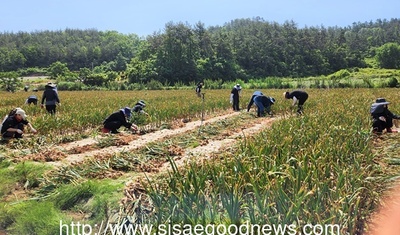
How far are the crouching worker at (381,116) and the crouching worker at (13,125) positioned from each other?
8.01 m

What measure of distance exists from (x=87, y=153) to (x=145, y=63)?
165 feet

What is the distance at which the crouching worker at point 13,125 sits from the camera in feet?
26.2

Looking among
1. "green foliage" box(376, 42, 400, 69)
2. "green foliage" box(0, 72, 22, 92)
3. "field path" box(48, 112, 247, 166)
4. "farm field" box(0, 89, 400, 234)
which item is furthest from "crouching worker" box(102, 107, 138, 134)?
"green foliage" box(376, 42, 400, 69)

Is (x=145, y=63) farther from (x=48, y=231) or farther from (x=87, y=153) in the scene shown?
(x=48, y=231)

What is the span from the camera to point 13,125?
8133 millimetres

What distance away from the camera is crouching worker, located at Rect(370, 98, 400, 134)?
7875 mm

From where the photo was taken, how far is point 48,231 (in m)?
3.64

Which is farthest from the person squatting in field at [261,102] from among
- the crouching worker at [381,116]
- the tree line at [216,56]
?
the tree line at [216,56]

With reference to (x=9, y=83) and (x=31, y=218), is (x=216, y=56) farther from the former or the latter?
(x=31, y=218)

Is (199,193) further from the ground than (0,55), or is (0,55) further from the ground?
(0,55)

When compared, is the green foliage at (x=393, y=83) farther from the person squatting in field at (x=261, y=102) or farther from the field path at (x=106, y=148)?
the field path at (x=106, y=148)

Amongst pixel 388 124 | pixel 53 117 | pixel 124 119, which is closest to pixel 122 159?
pixel 124 119

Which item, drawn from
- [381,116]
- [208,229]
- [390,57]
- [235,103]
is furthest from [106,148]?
[390,57]

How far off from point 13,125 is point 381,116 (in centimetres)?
866
